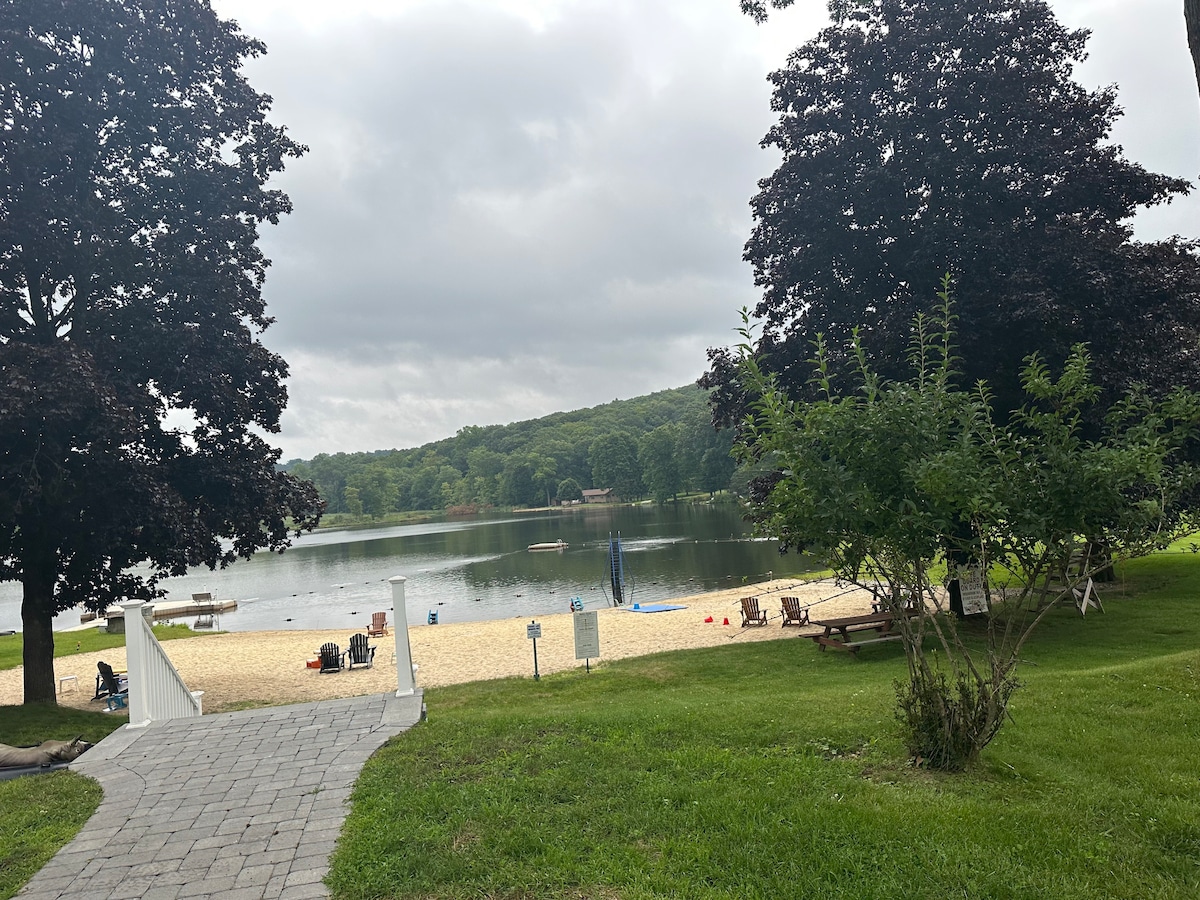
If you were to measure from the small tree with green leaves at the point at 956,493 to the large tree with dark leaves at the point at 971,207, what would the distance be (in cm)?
807

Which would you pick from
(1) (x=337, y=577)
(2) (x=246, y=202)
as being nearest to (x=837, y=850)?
(2) (x=246, y=202)

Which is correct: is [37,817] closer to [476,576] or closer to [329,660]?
[329,660]

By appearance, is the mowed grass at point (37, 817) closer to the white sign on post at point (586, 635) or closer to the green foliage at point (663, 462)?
the white sign on post at point (586, 635)

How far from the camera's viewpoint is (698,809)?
4.70m

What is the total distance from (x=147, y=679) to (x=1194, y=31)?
10.6 meters

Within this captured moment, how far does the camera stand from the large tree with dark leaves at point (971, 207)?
12508 mm

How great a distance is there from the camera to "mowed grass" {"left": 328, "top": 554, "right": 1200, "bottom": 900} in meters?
3.81

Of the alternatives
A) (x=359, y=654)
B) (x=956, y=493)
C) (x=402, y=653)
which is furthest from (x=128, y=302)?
(x=956, y=493)

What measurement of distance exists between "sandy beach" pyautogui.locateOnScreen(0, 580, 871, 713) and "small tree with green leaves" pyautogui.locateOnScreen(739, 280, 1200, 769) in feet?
21.0

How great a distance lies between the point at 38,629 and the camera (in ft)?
36.2

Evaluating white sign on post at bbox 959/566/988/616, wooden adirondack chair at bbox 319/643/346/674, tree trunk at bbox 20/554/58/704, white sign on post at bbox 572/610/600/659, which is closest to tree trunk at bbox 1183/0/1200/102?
white sign on post at bbox 572/610/600/659

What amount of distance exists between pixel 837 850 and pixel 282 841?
3.38 meters

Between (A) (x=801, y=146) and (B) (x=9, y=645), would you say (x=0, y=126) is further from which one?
(B) (x=9, y=645)

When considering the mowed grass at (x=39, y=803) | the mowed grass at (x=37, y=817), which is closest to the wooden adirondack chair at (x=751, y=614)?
the mowed grass at (x=39, y=803)
